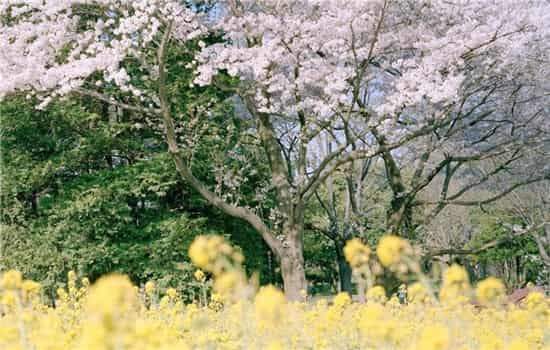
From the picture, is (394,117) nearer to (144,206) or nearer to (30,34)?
(30,34)

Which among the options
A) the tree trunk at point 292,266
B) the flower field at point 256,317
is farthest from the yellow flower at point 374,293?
the tree trunk at point 292,266

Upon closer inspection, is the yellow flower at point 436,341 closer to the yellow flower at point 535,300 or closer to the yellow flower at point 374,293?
the yellow flower at point 374,293

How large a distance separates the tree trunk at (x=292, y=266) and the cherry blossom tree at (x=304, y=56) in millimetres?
19

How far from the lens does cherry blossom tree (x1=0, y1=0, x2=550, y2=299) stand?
10.1m

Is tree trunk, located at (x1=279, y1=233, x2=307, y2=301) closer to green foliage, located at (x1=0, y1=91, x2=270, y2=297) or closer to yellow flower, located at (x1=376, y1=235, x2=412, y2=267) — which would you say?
green foliage, located at (x1=0, y1=91, x2=270, y2=297)

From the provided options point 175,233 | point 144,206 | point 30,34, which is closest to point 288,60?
point 30,34

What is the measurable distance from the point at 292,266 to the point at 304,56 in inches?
138

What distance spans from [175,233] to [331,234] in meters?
3.28

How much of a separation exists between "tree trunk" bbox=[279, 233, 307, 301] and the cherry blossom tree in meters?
0.02

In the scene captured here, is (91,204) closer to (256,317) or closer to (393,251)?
(256,317)

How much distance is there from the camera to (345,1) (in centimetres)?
988

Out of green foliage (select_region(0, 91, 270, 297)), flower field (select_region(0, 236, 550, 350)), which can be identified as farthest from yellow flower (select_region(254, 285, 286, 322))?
green foliage (select_region(0, 91, 270, 297))

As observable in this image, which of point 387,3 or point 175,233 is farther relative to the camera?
point 175,233

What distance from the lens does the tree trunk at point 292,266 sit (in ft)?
36.9
